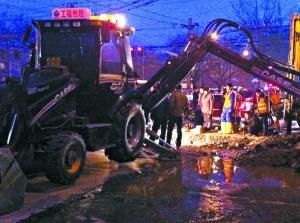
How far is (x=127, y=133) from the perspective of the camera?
37.7 feet

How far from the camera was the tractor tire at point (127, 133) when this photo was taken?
437 inches

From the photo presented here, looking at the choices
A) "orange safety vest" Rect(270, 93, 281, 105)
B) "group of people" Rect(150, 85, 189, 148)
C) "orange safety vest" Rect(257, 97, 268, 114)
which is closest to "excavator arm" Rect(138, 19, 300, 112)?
"group of people" Rect(150, 85, 189, 148)

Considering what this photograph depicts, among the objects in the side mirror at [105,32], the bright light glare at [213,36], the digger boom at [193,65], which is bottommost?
the digger boom at [193,65]

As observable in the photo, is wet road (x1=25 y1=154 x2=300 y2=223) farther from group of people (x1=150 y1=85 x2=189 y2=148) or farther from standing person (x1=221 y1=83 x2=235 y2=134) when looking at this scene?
standing person (x1=221 y1=83 x2=235 y2=134)

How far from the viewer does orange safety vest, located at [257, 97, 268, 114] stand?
1747cm

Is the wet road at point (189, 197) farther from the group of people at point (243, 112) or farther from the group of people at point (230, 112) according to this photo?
the group of people at point (243, 112)

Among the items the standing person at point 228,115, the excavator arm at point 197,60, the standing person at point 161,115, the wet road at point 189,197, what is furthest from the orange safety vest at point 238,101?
the wet road at point 189,197

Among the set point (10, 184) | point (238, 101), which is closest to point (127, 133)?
point (10, 184)

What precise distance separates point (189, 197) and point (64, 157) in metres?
2.21

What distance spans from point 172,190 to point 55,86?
2.85 metres

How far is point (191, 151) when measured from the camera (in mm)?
14141

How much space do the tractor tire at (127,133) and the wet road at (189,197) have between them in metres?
0.33

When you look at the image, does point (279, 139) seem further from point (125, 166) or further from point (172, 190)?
point (172, 190)

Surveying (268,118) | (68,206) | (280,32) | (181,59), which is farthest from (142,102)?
(280,32)
